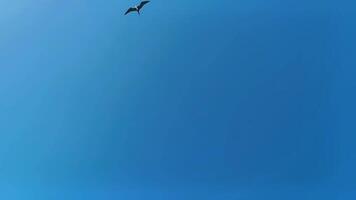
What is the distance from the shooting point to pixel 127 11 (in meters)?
19.9

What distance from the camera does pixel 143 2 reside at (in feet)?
65.6

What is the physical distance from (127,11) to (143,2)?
823 millimetres
